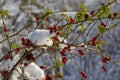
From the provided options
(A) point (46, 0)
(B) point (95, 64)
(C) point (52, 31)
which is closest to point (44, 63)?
(B) point (95, 64)

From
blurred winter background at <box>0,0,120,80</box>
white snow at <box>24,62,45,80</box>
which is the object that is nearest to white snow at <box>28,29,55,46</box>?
white snow at <box>24,62,45,80</box>

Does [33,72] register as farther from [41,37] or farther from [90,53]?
[90,53]

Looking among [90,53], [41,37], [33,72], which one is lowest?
[90,53]

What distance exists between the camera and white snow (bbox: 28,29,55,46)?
177cm

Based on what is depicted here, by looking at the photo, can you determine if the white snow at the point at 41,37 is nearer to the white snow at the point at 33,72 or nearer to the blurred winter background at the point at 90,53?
the white snow at the point at 33,72

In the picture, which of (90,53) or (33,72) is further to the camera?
(90,53)

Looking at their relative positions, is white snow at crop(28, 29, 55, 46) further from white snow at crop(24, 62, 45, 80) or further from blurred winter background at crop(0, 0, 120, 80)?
blurred winter background at crop(0, 0, 120, 80)

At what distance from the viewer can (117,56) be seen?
472cm

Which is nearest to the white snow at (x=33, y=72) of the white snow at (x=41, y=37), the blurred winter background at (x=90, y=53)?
the white snow at (x=41, y=37)

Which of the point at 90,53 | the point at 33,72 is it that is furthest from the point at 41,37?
the point at 90,53

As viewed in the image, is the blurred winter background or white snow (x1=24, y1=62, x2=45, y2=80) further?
the blurred winter background

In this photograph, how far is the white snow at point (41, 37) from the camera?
1771mm

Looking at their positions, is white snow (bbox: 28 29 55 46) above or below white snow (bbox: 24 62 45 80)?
above

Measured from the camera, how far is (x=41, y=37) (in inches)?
70.0
